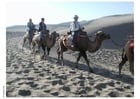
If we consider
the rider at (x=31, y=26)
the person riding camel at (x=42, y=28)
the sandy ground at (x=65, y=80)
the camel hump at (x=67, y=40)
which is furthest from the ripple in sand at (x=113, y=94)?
the rider at (x=31, y=26)

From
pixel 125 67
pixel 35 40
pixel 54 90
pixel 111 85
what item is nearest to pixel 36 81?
pixel 54 90

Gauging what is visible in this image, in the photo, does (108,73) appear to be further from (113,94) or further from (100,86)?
(113,94)

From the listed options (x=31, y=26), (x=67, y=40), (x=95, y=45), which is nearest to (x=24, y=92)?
(x=95, y=45)

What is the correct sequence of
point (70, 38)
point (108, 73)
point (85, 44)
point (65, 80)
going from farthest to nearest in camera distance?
point (70, 38)
point (85, 44)
point (108, 73)
point (65, 80)

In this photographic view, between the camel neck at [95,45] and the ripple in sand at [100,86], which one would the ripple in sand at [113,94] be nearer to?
the ripple in sand at [100,86]

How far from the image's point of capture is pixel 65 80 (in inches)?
332

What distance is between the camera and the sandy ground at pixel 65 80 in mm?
7414

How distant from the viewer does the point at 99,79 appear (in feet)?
28.3

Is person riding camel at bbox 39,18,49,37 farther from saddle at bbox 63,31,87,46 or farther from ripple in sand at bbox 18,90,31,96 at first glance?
ripple in sand at bbox 18,90,31,96

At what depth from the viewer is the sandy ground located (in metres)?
7.41

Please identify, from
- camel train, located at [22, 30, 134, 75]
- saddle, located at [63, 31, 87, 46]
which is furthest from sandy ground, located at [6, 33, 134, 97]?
saddle, located at [63, 31, 87, 46]

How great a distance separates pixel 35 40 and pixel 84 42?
12.7 ft

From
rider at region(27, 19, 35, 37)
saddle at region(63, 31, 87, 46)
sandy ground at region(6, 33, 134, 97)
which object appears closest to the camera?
sandy ground at region(6, 33, 134, 97)
